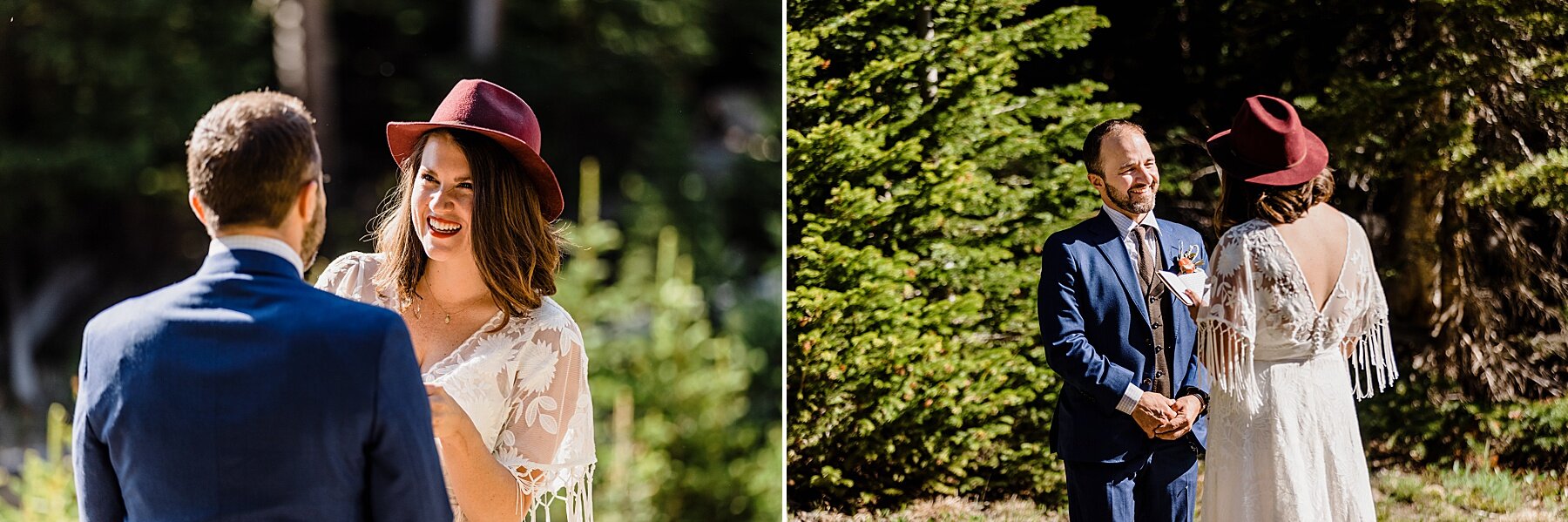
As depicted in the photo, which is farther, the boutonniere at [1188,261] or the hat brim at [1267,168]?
the boutonniere at [1188,261]

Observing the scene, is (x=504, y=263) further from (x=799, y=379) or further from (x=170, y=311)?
(x=799, y=379)

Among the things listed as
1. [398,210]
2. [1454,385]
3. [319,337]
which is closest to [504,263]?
[398,210]

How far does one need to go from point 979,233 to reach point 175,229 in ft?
11.6

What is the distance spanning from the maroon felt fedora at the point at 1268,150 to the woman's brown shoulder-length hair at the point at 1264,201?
0.06 ft

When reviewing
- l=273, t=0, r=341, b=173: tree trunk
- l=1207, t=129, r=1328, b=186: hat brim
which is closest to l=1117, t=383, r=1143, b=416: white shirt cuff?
l=1207, t=129, r=1328, b=186: hat brim

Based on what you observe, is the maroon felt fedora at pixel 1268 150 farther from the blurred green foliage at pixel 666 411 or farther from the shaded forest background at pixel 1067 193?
the blurred green foliage at pixel 666 411

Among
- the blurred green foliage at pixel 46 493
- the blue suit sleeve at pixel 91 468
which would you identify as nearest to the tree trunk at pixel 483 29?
the blurred green foliage at pixel 46 493

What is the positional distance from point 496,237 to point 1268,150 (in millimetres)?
1609

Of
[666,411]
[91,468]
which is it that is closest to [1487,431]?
[666,411]

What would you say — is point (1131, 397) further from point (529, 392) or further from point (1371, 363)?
point (529, 392)

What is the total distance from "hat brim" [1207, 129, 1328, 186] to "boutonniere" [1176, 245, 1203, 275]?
18cm

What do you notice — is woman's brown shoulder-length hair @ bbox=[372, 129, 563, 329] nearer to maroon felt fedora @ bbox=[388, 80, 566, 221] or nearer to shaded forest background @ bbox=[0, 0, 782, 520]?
maroon felt fedora @ bbox=[388, 80, 566, 221]

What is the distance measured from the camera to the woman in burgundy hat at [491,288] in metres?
1.94

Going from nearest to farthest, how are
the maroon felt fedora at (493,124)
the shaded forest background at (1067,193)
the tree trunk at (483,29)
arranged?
the maroon felt fedora at (493,124), the shaded forest background at (1067,193), the tree trunk at (483,29)
